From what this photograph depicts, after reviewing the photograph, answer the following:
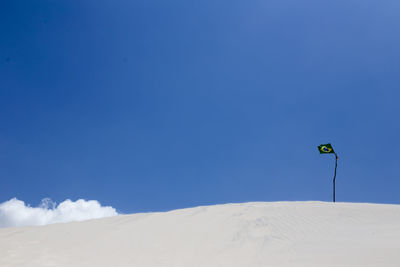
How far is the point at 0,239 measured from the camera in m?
8.30

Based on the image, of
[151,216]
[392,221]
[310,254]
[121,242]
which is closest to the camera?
[310,254]

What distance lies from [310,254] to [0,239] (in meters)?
8.59

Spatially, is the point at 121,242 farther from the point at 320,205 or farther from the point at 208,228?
the point at 320,205

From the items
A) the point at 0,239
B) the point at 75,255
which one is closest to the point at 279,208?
the point at 75,255

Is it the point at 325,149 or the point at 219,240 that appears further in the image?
the point at 325,149

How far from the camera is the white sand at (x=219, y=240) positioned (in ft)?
20.4

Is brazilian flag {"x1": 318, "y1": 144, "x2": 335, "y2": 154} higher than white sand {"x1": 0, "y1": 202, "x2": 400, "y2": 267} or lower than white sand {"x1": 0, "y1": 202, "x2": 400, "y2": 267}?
higher

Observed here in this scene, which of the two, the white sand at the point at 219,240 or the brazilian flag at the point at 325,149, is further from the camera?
the brazilian flag at the point at 325,149

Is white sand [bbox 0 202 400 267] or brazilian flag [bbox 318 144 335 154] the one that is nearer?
white sand [bbox 0 202 400 267]

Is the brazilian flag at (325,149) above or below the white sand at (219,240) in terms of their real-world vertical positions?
above

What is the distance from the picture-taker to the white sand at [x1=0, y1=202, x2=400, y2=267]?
6.23m

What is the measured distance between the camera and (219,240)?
7762 millimetres

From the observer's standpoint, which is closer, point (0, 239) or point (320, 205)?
point (0, 239)

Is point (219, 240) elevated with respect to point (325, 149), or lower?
lower
